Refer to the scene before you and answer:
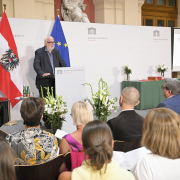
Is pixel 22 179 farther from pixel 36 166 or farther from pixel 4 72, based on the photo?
pixel 4 72

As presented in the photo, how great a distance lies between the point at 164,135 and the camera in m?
1.38

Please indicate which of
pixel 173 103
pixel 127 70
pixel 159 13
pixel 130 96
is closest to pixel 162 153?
pixel 130 96

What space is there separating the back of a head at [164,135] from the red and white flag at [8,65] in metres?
4.54

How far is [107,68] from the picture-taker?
23.6 ft

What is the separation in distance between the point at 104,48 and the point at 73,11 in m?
1.91

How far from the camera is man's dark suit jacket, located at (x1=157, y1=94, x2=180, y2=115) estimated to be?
3.02 meters

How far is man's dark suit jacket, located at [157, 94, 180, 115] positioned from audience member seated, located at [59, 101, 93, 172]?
1.22 metres

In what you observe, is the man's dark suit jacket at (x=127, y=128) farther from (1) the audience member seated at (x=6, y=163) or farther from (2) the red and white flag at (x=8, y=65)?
(2) the red and white flag at (x=8, y=65)

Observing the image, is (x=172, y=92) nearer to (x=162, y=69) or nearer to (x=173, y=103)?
(x=173, y=103)

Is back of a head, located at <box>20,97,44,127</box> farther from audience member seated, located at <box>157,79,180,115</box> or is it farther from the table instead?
the table

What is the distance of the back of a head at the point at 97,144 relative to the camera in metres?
1.25

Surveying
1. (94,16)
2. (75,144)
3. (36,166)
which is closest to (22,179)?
(36,166)

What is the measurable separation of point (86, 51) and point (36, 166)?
546cm

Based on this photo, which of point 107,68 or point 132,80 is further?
point 132,80
